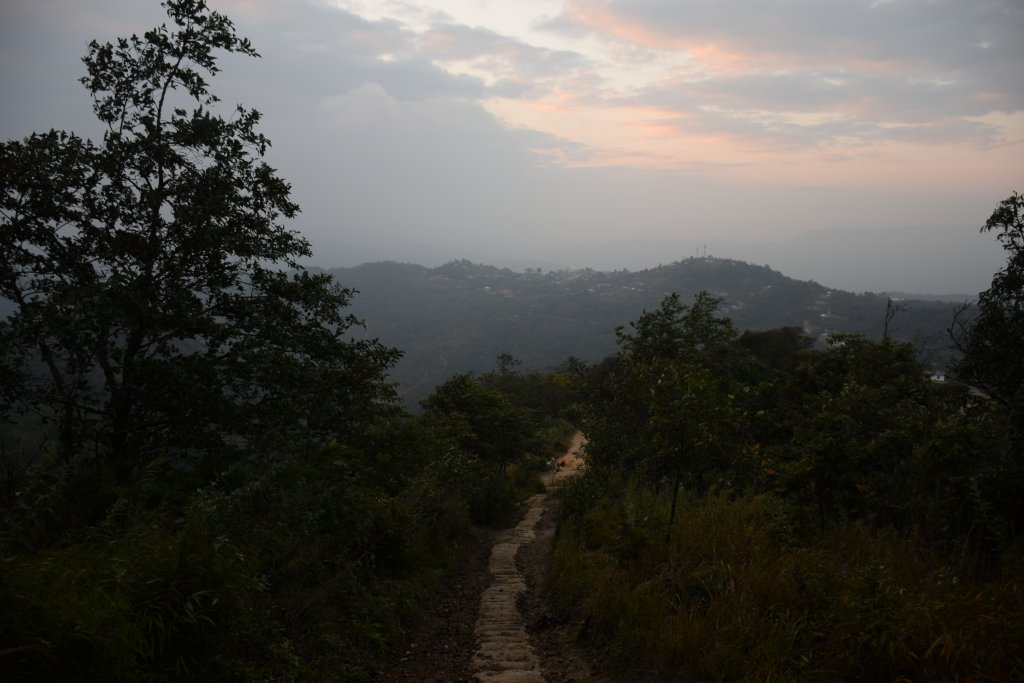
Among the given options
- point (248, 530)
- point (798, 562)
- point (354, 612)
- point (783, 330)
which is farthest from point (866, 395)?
point (783, 330)

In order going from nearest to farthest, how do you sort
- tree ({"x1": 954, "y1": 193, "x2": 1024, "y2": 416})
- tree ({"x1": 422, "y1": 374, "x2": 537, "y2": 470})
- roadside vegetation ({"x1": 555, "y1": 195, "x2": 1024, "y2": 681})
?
roadside vegetation ({"x1": 555, "y1": 195, "x2": 1024, "y2": 681}) < tree ({"x1": 954, "y1": 193, "x2": 1024, "y2": 416}) < tree ({"x1": 422, "y1": 374, "x2": 537, "y2": 470})

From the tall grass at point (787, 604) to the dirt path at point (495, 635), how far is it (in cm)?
39

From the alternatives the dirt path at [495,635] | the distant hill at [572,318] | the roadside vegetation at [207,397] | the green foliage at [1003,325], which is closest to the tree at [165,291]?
the roadside vegetation at [207,397]

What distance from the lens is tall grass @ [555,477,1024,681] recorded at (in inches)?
145

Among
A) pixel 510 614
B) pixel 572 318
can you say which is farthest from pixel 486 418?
pixel 572 318

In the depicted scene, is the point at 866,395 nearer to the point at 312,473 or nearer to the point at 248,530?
the point at 312,473

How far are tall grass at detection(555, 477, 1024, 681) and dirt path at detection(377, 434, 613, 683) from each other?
39 cm

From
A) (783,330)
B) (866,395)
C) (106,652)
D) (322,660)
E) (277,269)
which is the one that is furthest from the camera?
(783,330)

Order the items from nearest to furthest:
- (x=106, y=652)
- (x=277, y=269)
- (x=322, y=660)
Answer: (x=106, y=652) → (x=322, y=660) → (x=277, y=269)

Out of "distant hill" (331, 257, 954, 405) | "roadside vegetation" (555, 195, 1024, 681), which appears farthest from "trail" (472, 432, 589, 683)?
"distant hill" (331, 257, 954, 405)

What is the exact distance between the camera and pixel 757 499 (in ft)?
21.8

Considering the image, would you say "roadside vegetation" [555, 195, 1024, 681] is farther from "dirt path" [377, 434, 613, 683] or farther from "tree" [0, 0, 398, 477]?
"tree" [0, 0, 398, 477]

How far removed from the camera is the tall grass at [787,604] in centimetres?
369

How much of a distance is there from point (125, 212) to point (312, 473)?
15.0ft
